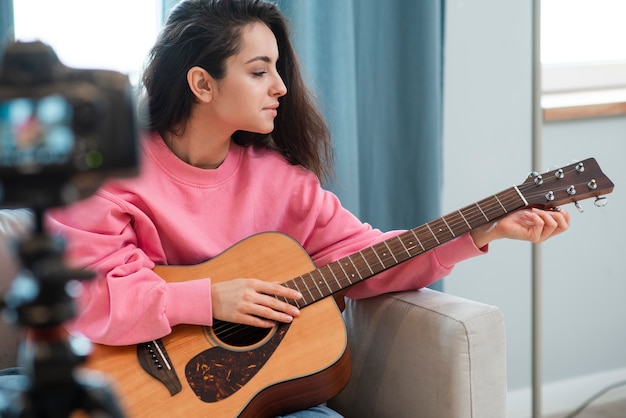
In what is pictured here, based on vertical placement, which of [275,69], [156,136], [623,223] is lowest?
[623,223]

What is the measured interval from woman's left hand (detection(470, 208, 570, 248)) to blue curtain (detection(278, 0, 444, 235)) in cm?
58

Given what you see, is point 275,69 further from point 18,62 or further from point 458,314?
point 18,62

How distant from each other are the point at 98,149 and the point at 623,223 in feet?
7.55

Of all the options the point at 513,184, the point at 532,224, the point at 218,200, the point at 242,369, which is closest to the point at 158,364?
the point at 242,369

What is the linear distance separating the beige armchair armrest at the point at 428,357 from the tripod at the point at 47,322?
937 millimetres

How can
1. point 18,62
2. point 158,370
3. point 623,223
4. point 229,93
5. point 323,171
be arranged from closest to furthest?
point 18,62 → point 158,370 → point 229,93 → point 323,171 → point 623,223

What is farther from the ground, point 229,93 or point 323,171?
point 229,93

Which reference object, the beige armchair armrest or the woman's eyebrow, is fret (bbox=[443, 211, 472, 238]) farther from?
the woman's eyebrow

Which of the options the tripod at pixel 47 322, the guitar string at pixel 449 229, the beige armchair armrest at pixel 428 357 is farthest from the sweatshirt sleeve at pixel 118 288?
the tripod at pixel 47 322

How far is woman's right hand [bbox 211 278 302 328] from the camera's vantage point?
1.38 meters

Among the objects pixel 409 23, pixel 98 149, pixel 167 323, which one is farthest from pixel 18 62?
pixel 409 23

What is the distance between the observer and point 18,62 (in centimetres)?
47

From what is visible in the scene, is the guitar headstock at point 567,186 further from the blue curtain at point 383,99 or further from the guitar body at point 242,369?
the blue curtain at point 383,99

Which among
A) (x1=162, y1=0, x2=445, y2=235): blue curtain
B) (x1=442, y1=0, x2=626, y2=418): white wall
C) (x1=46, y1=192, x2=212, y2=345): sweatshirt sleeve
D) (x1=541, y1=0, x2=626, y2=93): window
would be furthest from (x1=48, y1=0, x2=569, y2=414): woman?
(x1=541, y1=0, x2=626, y2=93): window
